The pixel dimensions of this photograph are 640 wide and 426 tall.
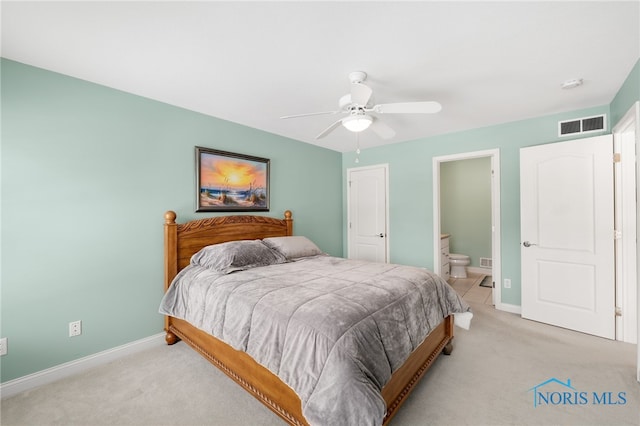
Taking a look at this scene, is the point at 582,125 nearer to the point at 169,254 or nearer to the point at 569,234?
the point at 569,234

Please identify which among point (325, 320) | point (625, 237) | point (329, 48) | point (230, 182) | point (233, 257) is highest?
point (329, 48)

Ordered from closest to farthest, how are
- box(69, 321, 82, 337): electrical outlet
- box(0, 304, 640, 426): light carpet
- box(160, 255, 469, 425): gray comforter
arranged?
box(160, 255, 469, 425): gray comforter
box(0, 304, 640, 426): light carpet
box(69, 321, 82, 337): electrical outlet

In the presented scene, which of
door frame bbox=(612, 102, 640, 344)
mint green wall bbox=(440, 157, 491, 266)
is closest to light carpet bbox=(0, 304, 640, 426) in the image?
door frame bbox=(612, 102, 640, 344)

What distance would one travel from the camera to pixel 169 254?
2670mm

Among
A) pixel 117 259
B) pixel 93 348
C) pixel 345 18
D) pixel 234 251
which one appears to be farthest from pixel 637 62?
pixel 93 348

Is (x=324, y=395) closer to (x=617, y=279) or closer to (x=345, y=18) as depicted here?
(x=345, y=18)

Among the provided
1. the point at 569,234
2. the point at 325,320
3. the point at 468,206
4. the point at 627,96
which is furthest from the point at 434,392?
the point at 468,206

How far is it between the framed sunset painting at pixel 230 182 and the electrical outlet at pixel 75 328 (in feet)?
4.53

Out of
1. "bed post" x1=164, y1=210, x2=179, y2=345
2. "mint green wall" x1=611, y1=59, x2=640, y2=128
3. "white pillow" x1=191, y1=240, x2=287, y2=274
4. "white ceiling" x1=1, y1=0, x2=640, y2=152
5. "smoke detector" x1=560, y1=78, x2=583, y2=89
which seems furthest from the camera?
"bed post" x1=164, y1=210, x2=179, y2=345

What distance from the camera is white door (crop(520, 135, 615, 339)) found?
107 inches

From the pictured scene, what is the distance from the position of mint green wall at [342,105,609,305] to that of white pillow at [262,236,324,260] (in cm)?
169

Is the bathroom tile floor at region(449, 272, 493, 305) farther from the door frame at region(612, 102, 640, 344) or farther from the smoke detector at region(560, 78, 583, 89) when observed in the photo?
the smoke detector at region(560, 78, 583, 89)

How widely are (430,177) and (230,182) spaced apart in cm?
282

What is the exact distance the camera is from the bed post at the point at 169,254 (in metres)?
2.67
